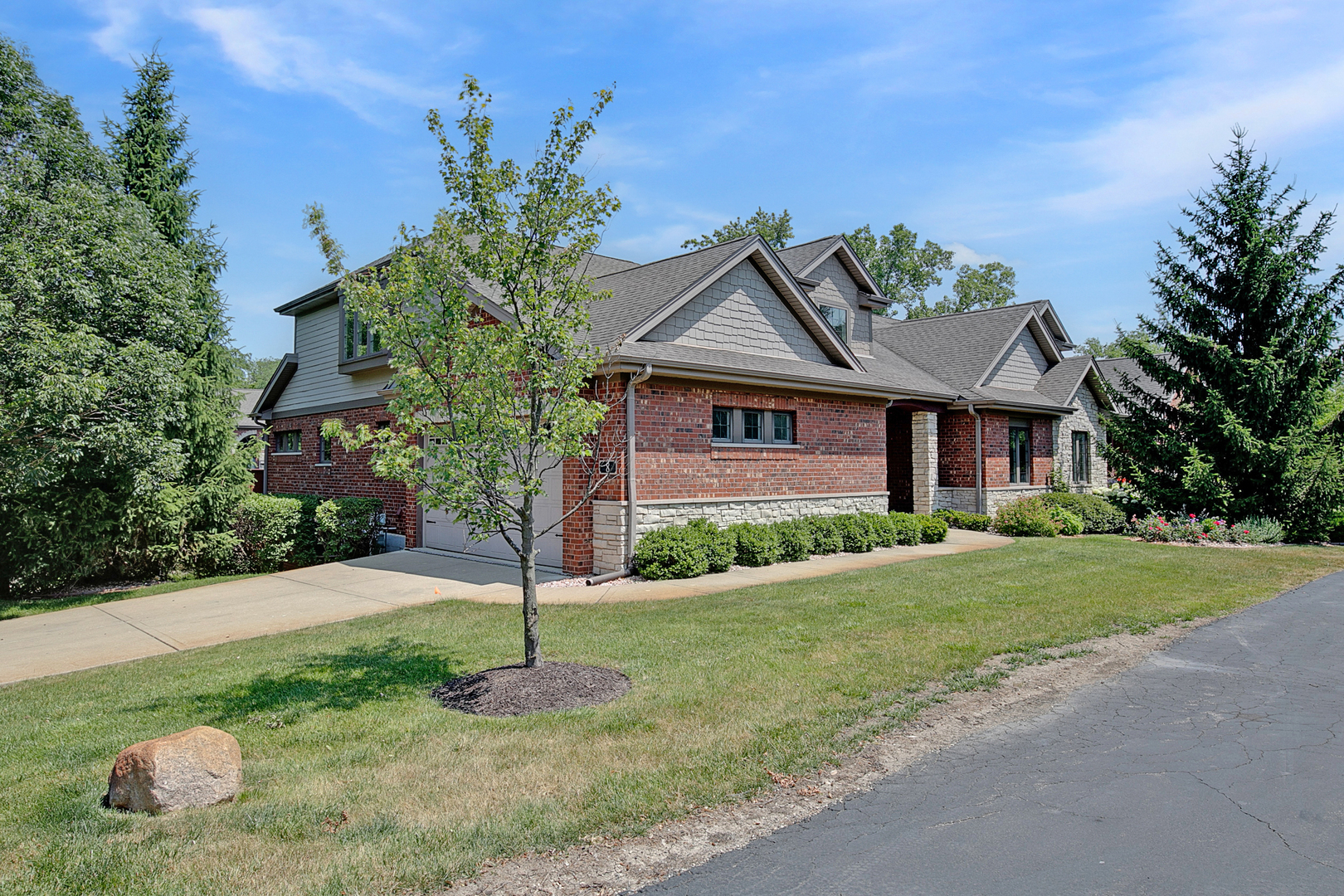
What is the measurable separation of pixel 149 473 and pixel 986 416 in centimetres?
1889

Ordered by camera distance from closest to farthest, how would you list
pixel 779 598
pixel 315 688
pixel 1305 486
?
pixel 315 688, pixel 779 598, pixel 1305 486

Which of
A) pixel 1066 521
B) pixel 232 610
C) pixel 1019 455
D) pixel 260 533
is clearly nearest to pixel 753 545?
pixel 232 610

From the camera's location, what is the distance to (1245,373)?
60.7 ft

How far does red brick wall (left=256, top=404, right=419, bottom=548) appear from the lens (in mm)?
17656

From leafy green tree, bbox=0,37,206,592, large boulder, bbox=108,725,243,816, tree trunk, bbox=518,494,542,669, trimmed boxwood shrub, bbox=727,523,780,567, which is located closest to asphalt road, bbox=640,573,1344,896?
large boulder, bbox=108,725,243,816

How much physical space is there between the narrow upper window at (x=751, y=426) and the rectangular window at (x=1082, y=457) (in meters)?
14.1

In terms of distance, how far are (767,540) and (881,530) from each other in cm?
370

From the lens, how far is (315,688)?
660cm

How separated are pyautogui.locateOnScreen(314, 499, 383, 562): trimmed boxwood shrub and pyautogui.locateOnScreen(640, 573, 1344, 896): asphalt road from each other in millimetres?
14669

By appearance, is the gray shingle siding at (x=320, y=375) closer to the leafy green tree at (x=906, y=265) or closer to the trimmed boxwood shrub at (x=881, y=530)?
the trimmed boxwood shrub at (x=881, y=530)

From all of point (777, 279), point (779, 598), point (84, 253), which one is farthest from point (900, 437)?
A: point (84, 253)

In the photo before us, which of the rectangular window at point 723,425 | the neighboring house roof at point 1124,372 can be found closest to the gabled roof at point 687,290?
the rectangular window at point 723,425

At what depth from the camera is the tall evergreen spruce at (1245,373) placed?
1809cm

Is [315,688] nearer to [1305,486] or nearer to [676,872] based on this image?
[676,872]
